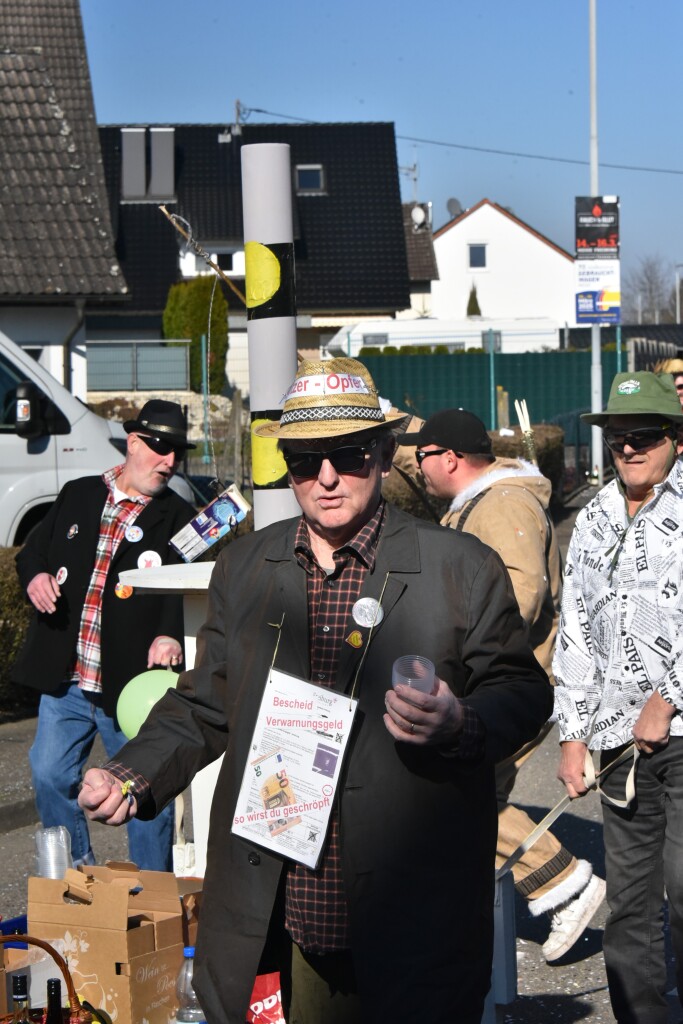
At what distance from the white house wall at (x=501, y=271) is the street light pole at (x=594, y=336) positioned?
143ft

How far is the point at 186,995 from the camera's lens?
3.89 metres

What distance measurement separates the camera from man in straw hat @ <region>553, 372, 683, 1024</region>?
4.07m

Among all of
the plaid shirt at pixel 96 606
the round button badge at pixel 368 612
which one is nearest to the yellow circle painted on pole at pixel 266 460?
the plaid shirt at pixel 96 606

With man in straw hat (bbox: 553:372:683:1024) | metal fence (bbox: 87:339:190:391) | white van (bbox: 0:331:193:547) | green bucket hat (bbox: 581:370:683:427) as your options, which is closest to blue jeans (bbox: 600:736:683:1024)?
man in straw hat (bbox: 553:372:683:1024)

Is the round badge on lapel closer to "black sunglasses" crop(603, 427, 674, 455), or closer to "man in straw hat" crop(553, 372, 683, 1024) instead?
"man in straw hat" crop(553, 372, 683, 1024)

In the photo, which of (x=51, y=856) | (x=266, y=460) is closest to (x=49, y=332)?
(x=266, y=460)

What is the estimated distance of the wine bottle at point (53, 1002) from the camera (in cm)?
345

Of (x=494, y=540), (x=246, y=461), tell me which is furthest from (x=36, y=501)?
(x=494, y=540)

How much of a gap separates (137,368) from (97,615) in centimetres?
2157

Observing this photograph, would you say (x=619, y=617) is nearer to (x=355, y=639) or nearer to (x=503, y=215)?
(x=355, y=639)

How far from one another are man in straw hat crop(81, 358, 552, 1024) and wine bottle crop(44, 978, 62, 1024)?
2.17 feet

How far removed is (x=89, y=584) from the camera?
5.30m

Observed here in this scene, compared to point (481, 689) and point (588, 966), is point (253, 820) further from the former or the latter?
point (588, 966)

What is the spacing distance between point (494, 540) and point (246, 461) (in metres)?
7.61
